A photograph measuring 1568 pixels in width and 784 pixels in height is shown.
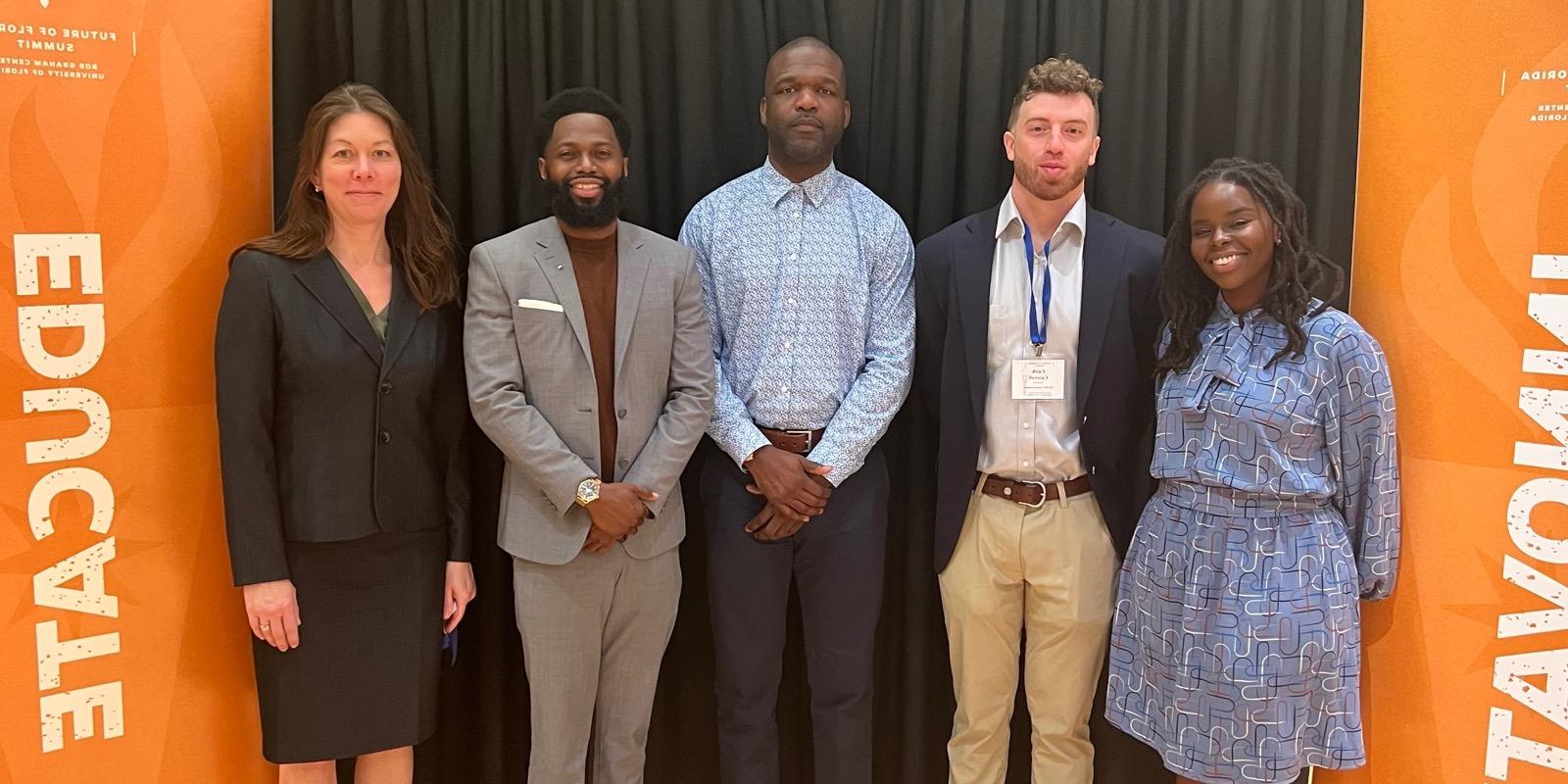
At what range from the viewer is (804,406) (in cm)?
259

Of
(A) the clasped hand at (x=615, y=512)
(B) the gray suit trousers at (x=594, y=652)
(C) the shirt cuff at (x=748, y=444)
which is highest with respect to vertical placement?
(C) the shirt cuff at (x=748, y=444)

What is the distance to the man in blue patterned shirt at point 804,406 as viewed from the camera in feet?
8.50

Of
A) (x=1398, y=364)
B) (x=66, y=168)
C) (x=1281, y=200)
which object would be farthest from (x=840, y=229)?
(x=66, y=168)

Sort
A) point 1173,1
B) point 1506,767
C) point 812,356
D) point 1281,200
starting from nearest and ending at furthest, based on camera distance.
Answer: point 1281,200, point 1506,767, point 812,356, point 1173,1

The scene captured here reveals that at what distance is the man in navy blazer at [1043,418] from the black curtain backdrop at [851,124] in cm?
39

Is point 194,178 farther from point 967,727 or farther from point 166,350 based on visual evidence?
point 967,727

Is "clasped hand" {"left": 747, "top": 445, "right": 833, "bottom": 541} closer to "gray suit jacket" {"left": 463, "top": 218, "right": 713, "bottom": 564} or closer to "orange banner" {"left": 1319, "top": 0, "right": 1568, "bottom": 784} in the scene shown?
"gray suit jacket" {"left": 463, "top": 218, "right": 713, "bottom": 564}

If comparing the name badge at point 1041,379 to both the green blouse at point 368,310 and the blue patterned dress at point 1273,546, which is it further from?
the green blouse at point 368,310

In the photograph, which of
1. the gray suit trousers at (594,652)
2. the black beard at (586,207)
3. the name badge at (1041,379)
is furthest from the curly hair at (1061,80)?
the gray suit trousers at (594,652)

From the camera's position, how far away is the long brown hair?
92.5 inches

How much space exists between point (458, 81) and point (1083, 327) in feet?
6.36

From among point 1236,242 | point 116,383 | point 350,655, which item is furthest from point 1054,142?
point 116,383

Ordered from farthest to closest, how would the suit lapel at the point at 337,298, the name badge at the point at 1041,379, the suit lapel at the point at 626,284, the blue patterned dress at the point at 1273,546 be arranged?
1. the name badge at the point at 1041,379
2. the suit lapel at the point at 626,284
3. the suit lapel at the point at 337,298
4. the blue patterned dress at the point at 1273,546

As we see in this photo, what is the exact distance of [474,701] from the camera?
10.5ft
